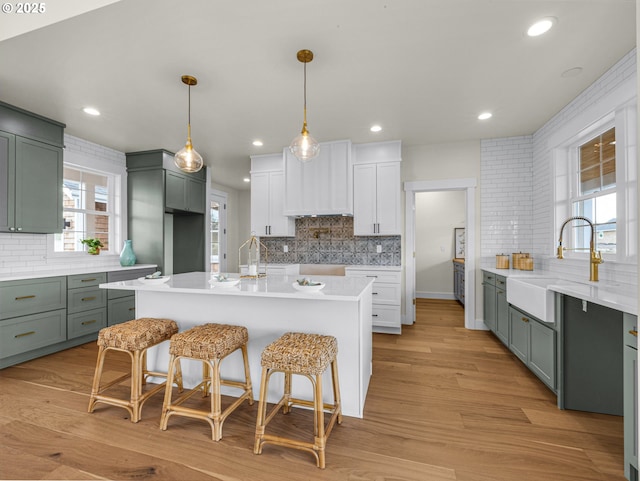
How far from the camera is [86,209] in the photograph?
434 centimetres

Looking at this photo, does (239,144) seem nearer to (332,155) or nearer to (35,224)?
(332,155)

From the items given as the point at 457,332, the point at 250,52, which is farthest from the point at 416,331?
the point at 250,52

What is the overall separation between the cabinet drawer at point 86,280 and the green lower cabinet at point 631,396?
4.85 m

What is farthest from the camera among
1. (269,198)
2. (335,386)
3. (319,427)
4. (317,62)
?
(269,198)

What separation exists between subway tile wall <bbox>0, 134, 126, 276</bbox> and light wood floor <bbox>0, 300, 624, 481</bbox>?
4.61 feet

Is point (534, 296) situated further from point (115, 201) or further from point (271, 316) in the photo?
point (115, 201)

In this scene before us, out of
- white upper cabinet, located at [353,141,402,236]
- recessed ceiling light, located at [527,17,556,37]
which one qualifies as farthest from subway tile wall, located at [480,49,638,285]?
recessed ceiling light, located at [527,17,556,37]

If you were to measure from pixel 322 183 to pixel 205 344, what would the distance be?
3.05 metres

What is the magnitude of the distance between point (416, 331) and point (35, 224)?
490 cm

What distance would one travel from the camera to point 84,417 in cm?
209

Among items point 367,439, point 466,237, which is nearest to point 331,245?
point 466,237

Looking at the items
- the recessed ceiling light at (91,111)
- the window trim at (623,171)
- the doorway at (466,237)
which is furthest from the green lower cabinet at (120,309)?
the window trim at (623,171)

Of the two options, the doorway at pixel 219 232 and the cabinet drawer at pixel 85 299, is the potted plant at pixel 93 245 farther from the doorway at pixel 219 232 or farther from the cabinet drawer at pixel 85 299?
the doorway at pixel 219 232

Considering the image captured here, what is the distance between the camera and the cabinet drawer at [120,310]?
392 centimetres
